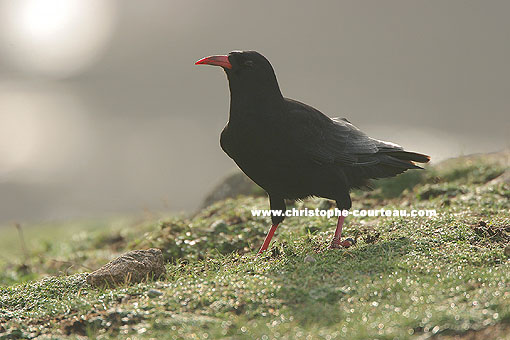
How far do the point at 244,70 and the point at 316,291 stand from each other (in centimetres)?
213

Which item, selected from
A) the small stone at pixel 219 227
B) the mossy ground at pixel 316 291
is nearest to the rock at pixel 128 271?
the mossy ground at pixel 316 291

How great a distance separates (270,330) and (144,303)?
3.28 feet

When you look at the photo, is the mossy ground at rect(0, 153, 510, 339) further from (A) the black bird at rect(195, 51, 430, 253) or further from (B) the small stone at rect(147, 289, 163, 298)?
(A) the black bird at rect(195, 51, 430, 253)

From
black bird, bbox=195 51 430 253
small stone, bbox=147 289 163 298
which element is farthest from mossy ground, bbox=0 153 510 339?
black bird, bbox=195 51 430 253

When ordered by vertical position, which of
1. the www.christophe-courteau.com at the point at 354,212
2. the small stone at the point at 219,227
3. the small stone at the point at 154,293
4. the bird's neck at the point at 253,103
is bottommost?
the small stone at the point at 219,227

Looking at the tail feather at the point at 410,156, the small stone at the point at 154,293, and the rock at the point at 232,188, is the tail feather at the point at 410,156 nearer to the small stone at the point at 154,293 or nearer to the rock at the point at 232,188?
the small stone at the point at 154,293

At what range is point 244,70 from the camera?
5.04 metres

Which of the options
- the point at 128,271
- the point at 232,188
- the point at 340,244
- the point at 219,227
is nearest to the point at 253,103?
the point at 340,244

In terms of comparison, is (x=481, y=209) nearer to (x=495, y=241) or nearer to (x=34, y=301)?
(x=495, y=241)

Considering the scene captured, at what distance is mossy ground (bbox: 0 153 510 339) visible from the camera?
131 inches

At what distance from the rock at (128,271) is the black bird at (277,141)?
3.78ft

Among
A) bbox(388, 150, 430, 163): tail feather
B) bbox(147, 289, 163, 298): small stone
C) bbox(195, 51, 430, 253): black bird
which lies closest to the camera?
bbox(147, 289, 163, 298): small stone

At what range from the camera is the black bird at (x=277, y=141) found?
4902mm

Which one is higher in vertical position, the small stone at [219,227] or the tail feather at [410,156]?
the tail feather at [410,156]
